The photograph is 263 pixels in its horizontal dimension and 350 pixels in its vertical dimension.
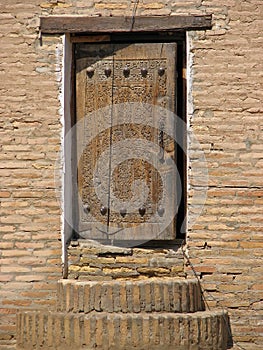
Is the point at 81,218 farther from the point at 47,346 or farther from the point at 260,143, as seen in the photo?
the point at 260,143

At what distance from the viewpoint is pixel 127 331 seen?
230 inches

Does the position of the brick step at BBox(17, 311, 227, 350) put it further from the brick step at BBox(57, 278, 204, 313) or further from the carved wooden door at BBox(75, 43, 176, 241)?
the carved wooden door at BBox(75, 43, 176, 241)

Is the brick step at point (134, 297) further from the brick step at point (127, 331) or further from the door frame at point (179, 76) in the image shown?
the door frame at point (179, 76)

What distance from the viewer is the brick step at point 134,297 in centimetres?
601

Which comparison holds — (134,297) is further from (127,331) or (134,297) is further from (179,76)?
(179,76)

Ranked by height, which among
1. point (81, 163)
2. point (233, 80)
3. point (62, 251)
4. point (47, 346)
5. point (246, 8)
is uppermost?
point (246, 8)

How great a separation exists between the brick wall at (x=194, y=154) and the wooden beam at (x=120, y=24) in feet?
0.19

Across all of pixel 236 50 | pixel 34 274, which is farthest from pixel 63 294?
pixel 236 50

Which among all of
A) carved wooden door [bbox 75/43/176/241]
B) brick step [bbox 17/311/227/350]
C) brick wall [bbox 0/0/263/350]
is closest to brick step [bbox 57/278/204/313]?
brick step [bbox 17/311/227/350]

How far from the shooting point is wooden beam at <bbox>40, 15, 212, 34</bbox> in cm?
632

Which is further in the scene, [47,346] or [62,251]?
[62,251]

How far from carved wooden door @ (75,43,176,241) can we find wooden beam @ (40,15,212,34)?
0.17m

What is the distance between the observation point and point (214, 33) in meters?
6.31

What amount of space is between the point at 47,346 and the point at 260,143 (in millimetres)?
2258
